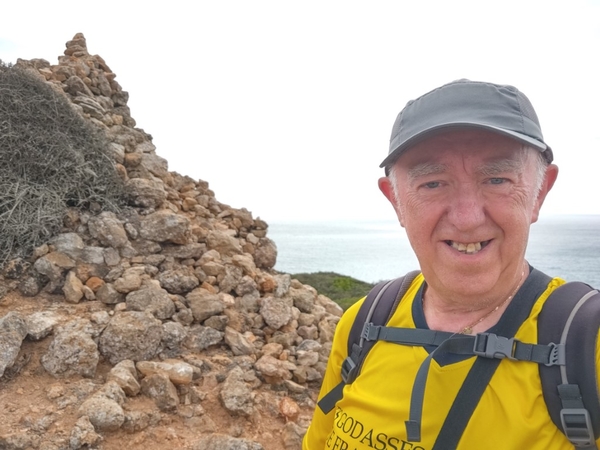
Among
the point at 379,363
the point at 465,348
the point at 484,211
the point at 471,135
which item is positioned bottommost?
the point at 379,363

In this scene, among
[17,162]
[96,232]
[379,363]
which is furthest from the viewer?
[17,162]

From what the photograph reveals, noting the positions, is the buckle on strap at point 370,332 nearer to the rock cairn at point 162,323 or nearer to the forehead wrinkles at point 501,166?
the forehead wrinkles at point 501,166

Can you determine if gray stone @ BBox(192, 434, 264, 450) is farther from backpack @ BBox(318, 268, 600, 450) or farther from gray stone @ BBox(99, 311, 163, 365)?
backpack @ BBox(318, 268, 600, 450)

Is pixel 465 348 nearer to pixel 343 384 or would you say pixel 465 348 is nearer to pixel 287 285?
pixel 343 384

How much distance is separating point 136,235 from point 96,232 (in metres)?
0.39

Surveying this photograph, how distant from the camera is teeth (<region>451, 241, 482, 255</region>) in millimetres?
1536

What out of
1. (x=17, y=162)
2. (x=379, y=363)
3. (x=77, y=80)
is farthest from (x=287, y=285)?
(x=77, y=80)

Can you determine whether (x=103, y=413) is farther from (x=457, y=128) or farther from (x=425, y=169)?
(x=457, y=128)

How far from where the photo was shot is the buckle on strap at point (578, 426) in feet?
3.94

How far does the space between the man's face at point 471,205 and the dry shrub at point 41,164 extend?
165 inches

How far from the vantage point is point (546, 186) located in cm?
164

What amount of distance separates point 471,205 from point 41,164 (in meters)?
5.02

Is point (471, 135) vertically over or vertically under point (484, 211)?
over

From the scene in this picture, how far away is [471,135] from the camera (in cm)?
146
